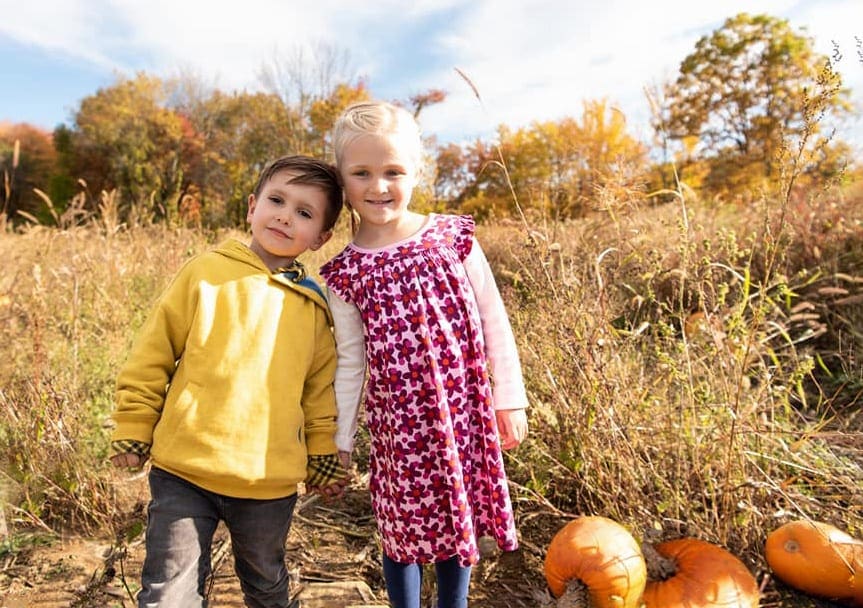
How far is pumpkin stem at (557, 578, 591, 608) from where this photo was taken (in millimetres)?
1786

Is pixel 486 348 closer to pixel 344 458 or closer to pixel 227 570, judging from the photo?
pixel 344 458

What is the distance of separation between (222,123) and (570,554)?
31.3m

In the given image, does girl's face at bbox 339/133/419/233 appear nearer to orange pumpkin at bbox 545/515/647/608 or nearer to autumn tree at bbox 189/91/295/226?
orange pumpkin at bbox 545/515/647/608

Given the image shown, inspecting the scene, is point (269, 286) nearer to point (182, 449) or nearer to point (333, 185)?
point (333, 185)

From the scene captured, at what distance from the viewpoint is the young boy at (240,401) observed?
1512 millimetres

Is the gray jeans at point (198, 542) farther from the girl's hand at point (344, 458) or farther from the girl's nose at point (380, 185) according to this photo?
the girl's nose at point (380, 185)

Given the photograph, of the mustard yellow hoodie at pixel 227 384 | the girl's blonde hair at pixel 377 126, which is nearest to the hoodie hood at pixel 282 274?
the mustard yellow hoodie at pixel 227 384

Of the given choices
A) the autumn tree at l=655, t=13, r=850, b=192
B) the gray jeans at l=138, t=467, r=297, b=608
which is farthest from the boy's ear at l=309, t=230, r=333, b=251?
the autumn tree at l=655, t=13, r=850, b=192

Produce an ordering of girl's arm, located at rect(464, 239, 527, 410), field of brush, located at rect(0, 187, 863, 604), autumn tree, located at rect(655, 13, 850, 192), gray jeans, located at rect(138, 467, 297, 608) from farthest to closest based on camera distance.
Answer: autumn tree, located at rect(655, 13, 850, 192) < field of brush, located at rect(0, 187, 863, 604) < girl's arm, located at rect(464, 239, 527, 410) < gray jeans, located at rect(138, 467, 297, 608)

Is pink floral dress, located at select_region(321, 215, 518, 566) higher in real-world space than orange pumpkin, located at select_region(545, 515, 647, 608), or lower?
higher

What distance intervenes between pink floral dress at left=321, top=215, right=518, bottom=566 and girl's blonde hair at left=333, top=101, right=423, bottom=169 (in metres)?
0.25

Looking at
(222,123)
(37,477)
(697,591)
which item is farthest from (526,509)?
(222,123)

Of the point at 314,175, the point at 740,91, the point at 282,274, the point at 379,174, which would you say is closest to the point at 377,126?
Answer: the point at 379,174

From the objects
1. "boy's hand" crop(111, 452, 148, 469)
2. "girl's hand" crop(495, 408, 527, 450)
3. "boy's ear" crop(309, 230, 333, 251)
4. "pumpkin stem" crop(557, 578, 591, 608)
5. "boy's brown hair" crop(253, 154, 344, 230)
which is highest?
"boy's brown hair" crop(253, 154, 344, 230)
